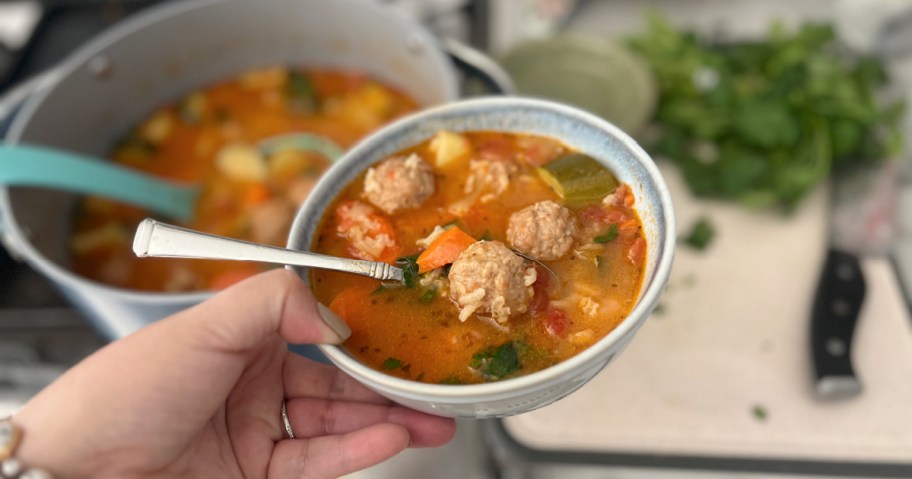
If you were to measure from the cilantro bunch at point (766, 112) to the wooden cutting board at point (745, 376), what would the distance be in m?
0.20

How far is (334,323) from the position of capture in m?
1.15

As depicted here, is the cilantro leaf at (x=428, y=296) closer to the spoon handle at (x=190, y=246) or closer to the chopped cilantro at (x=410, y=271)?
the chopped cilantro at (x=410, y=271)

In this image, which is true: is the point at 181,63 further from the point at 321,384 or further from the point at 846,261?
the point at 846,261

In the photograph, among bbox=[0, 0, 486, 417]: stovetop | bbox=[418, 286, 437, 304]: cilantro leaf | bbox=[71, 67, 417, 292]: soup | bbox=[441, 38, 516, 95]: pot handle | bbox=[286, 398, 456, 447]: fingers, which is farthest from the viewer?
bbox=[71, 67, 417, 292]: soup

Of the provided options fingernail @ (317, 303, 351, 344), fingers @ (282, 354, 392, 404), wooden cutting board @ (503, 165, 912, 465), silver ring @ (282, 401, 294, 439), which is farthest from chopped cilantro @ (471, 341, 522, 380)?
wooden cutting board @ (503, 165, 912, 465)

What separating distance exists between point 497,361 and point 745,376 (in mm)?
1209

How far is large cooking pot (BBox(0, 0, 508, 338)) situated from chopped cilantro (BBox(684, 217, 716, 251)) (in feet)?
2.91

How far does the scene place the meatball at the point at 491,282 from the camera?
113cm

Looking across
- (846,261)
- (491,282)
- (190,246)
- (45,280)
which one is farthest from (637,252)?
(45,280)

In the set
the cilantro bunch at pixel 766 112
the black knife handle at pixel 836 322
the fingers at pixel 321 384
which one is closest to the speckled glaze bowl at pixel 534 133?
the fingers at pixel 321 384

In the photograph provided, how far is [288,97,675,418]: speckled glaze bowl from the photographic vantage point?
3.34 ft

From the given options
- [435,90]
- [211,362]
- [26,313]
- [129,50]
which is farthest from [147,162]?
[211,362]

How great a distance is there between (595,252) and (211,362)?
2.57ft

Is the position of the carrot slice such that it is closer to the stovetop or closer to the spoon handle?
the spoon handle
